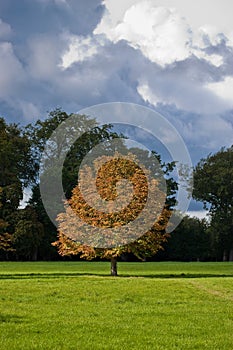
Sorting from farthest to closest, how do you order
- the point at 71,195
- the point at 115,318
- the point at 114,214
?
the point at 71,195 → the point at 114,214 → the point at 115,318

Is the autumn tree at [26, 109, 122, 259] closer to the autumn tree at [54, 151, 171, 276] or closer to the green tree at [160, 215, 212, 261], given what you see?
the green tree at [160, 215, 212, 261]

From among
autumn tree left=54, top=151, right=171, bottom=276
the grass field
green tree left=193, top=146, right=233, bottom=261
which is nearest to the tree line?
green tree left=193, top=146, right=233, bottom=261

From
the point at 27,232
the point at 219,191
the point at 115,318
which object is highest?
the point at 219,191

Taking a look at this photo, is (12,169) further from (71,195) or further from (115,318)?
(115,318)

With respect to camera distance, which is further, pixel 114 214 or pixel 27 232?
pixel 27 232

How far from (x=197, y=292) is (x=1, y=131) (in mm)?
40431

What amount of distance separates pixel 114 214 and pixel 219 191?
38743mm

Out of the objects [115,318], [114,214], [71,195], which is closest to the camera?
[115,318]

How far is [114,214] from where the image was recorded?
1565 inches

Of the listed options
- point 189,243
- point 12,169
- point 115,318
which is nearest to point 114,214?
point 115,318

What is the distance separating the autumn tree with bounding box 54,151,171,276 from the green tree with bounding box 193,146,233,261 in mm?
35912

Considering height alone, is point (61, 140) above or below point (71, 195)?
above

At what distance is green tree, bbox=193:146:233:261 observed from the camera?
76.2 metres

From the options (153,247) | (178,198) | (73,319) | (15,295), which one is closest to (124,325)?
(73,319)
